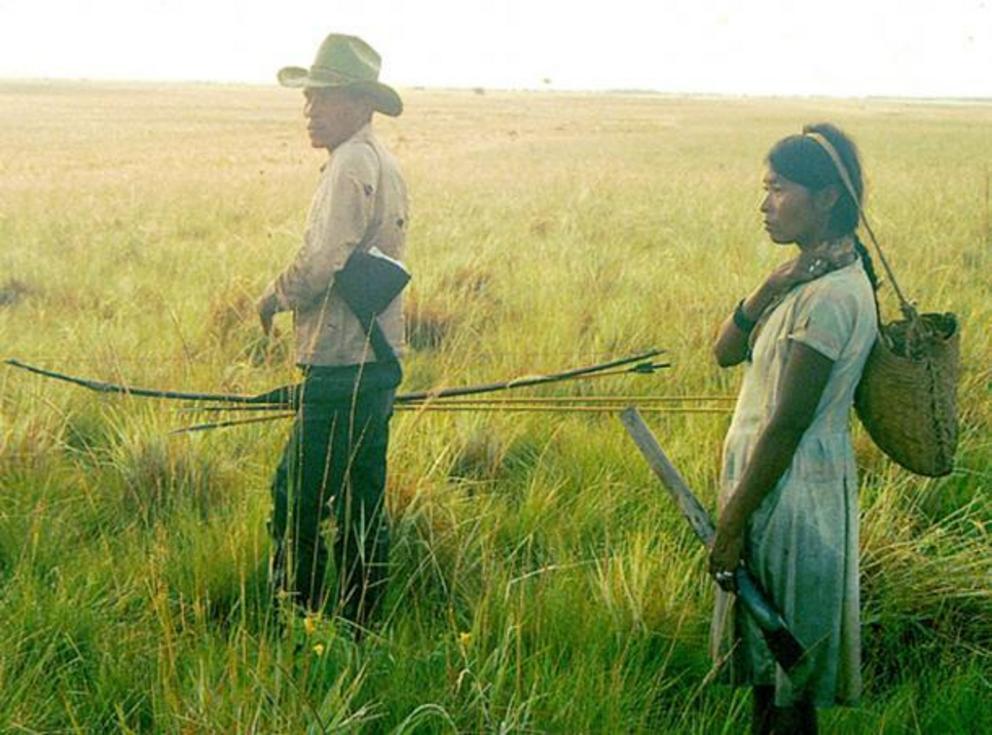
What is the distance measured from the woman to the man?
1126 millimetres

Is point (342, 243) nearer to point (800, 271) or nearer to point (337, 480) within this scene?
point (337, 480)

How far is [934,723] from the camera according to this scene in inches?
110

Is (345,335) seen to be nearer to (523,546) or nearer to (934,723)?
(523,546)

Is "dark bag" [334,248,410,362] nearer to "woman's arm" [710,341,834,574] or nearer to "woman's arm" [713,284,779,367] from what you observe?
"woman's arm" [713,284,779,367]

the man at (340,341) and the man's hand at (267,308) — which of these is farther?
the man's hand at (267,308)

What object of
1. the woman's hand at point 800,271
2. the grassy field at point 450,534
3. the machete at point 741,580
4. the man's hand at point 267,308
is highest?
the woman's hand at point 800,271

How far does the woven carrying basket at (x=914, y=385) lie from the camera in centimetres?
239

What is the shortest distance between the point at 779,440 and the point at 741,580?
38 centimetres

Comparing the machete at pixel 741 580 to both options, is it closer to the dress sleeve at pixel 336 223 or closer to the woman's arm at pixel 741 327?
the woman's arm at pixel 741 327

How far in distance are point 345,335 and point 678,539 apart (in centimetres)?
132

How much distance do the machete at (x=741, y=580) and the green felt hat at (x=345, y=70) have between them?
1349mm

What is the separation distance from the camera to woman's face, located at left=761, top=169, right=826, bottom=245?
2.47 metres

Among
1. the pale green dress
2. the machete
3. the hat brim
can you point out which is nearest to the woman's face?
the pale green dress

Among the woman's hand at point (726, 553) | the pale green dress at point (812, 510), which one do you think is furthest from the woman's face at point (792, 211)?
the woman's hand at point (726, 553)
